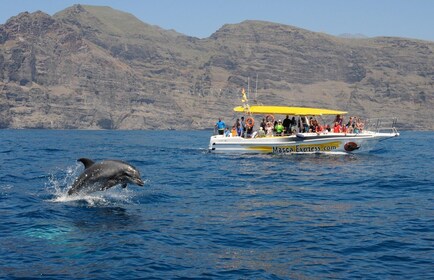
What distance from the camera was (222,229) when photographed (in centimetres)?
1469

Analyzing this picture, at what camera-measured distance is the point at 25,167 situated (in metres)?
31.7

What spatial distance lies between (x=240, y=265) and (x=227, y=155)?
28333mm

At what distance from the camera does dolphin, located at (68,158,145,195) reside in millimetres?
17000

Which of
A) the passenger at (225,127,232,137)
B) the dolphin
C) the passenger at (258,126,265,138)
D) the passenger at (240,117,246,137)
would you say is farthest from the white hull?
the dolphin

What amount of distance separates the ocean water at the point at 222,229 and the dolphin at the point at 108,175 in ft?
2.35

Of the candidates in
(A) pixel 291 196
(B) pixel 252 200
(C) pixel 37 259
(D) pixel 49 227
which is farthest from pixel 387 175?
(C) pixel 37 259

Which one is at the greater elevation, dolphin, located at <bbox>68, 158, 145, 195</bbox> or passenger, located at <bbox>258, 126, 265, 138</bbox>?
passenger, located at <bbox>258, 126, 265, 138</bbox>

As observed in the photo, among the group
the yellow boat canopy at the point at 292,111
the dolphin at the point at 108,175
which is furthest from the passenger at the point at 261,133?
the dolphin at the point at 108,175

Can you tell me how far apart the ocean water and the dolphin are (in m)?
0.72

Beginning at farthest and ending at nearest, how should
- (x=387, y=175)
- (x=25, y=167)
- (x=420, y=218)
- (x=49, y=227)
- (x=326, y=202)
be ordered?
(x=25, y=167) → (x=387, y=175) → (x=326, y=202) → (x=420, y=218) → (x=49, y=227)

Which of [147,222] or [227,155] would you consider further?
[227,155]

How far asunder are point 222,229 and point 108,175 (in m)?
4.54

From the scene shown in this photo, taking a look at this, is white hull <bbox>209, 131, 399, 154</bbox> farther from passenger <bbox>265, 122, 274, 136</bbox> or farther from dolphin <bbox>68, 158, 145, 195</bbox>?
dolphin <bbox>68, 158, 145, 195</bbox>

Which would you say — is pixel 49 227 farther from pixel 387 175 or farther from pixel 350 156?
pixel 350 156
